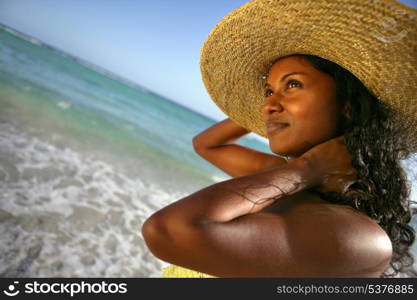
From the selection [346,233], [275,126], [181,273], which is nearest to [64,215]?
[181,273]

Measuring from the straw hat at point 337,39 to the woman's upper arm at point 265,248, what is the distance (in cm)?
77

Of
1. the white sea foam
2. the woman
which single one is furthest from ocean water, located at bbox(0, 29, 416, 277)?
the woman

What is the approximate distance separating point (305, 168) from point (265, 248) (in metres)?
0.35

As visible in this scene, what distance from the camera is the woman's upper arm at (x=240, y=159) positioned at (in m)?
1.81

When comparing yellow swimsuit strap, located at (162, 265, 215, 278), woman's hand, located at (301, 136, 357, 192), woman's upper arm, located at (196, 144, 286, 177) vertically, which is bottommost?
yellow swimsuit strap, located at (162, 265, 215, 278)

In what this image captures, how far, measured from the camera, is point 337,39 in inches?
47.6

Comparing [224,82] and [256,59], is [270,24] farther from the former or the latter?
[224,82]

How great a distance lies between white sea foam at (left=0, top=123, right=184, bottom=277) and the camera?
106 inches

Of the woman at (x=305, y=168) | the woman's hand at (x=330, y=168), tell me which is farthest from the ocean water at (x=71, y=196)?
the woman's hand at (x=330, y=168)

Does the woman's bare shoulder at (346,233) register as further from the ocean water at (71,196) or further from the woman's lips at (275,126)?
the ocean water at (71,196)

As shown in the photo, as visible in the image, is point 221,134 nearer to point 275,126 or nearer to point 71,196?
point 275,126

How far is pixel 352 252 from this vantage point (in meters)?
0.76

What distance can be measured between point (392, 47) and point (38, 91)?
1121 cm

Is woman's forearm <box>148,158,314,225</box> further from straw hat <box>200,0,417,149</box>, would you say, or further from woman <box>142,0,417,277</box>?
straw hat <box>200,0,417,149</box>
